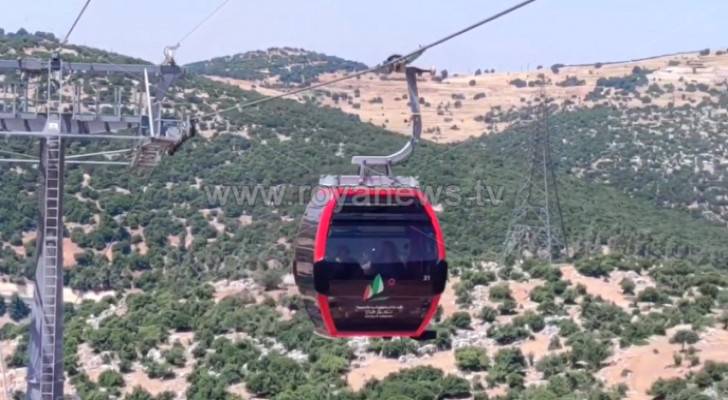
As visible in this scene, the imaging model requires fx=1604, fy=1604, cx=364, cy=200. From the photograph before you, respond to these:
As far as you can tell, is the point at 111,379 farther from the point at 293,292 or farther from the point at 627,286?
the point at 627,286

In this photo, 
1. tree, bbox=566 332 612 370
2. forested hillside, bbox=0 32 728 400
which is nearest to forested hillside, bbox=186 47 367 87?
forested hillside, bbox=0 32 728 400

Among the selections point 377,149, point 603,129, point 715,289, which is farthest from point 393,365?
point 603,129

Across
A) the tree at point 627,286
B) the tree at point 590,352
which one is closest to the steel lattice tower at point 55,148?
the tree at point 590,352

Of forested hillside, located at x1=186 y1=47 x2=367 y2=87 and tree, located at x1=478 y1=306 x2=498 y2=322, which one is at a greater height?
forested hillside, located at x1=186 y1=47 x2=367 y2=87

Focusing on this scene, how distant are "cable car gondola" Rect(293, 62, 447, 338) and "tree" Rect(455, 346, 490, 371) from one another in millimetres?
16419

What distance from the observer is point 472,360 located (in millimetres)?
38656

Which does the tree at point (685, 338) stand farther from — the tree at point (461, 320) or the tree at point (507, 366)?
the tree at point (461, 320)

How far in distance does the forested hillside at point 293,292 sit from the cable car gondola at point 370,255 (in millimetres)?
4938

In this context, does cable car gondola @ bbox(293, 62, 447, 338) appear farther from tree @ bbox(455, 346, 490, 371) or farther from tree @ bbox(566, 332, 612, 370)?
tree @ bbox(455, 346, 490, 371)

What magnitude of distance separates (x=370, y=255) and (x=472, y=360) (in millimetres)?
17253

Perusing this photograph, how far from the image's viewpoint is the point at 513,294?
4381 cm

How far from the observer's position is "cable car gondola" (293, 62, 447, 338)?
70.8 feet

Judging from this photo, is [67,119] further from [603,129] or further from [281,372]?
[603,129]

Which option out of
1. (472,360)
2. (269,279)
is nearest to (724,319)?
(472,360)
